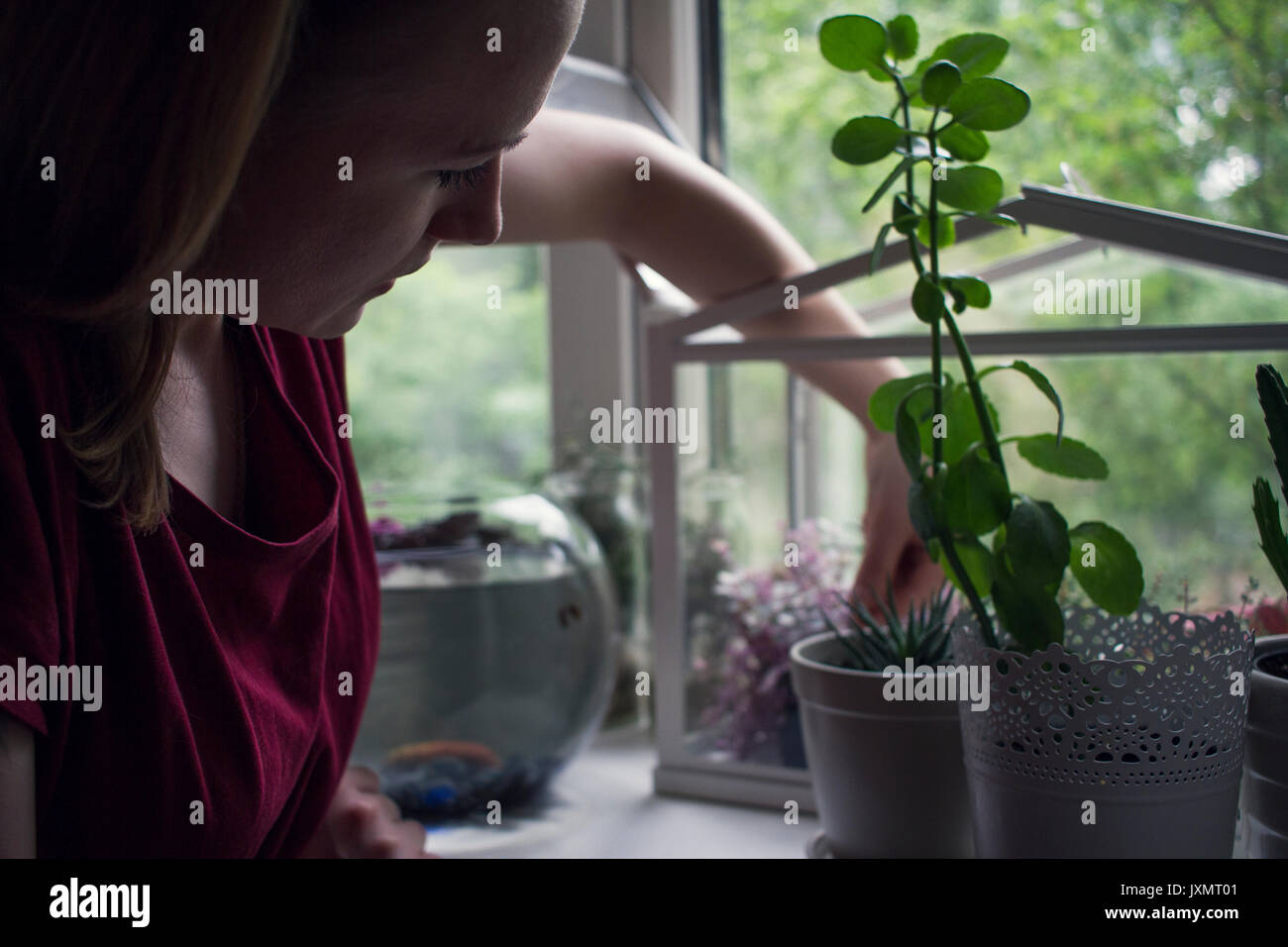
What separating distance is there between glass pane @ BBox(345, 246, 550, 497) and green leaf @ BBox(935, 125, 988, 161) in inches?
32.9

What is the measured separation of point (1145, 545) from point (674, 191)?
2.53 ft

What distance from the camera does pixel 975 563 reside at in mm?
459

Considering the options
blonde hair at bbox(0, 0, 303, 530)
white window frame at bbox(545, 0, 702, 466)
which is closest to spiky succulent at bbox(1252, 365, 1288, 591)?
blonde hair at bbox(0, 0, 303, 530)

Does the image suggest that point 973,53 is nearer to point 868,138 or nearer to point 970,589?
point 868,138

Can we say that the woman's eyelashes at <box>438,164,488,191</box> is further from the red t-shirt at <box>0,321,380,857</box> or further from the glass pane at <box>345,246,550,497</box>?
the glass pane at <box>345,246,550,497</box>

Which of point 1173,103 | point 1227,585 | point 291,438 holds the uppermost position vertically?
point 1173,103

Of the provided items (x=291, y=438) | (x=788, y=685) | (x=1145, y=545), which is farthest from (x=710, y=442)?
(x=1145, y=545)

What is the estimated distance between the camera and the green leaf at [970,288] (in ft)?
1.52

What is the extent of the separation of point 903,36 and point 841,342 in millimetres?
184

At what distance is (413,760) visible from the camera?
0.66 m

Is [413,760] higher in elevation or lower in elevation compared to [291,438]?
lower

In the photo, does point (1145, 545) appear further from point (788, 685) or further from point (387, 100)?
point (387, 100)

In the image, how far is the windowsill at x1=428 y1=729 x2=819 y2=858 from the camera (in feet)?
2.02

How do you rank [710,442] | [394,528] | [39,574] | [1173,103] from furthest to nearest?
1. [1173,103]
2. [710,442]
3. [394,528]
4. [39,574]
